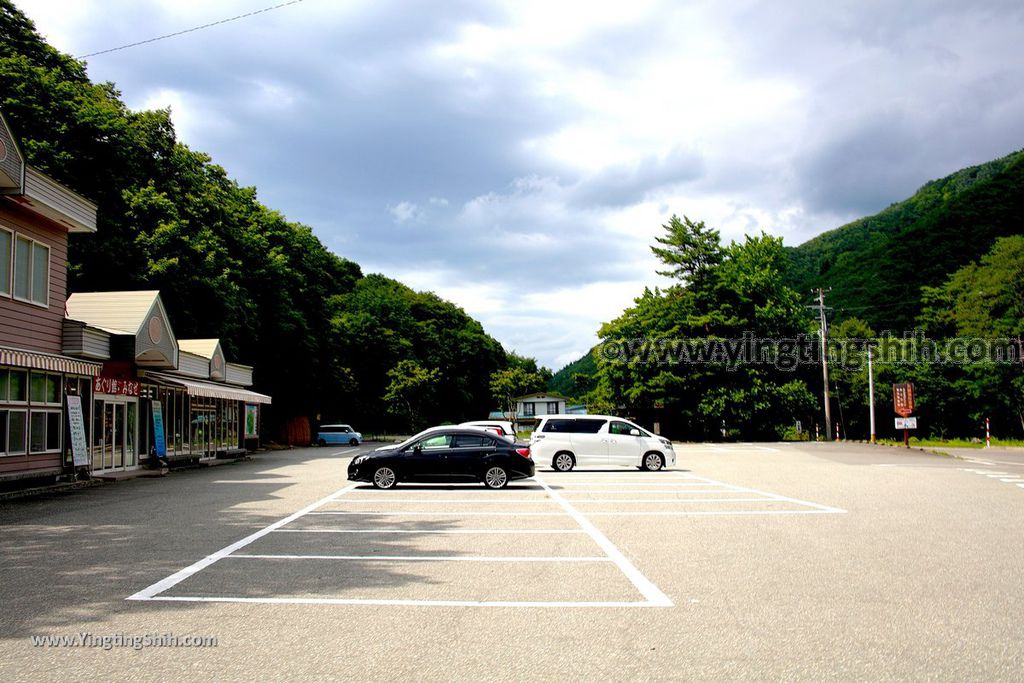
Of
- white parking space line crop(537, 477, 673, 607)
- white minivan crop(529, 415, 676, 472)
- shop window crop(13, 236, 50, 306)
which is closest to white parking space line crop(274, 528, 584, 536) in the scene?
white parking space line crop(537, 477, 673, 607)

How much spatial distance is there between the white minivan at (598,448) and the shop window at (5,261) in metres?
14.2

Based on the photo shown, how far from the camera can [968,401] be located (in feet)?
190

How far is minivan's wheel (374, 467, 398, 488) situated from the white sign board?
26.3 feet

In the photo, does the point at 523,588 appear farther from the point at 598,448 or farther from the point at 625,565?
the point at 598,448

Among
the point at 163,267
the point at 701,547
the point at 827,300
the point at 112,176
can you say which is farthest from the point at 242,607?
the point at 827,300

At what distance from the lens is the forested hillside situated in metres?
32.5

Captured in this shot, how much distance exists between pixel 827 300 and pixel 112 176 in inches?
2380

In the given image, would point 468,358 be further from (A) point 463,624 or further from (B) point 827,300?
(A) point 463,624

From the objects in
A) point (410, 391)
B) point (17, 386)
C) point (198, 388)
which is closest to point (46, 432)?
point (17, 386)

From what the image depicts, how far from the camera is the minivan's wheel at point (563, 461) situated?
24.6m

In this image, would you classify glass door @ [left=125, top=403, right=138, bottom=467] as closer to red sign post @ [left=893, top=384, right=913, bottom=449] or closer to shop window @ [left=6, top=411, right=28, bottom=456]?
shop window @ [left=6, top=411, right=28, bottom=456]

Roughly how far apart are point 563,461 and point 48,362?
14123 millimetres

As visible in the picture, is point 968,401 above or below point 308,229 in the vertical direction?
below

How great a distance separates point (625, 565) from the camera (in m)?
8.72
